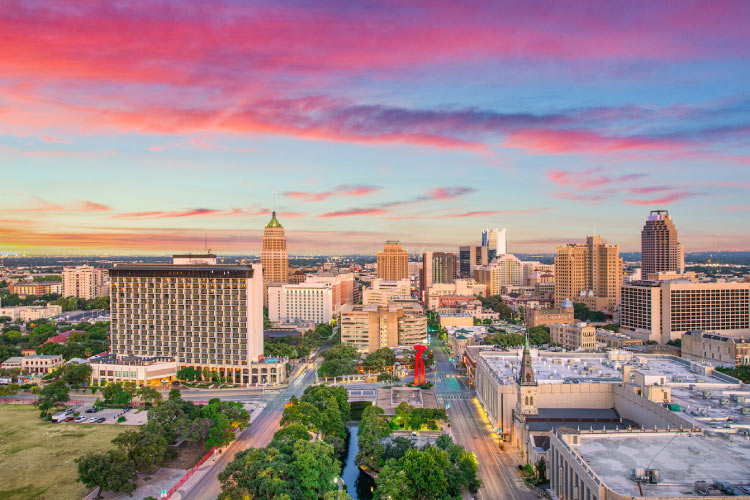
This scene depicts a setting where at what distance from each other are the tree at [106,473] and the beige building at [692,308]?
117990mm

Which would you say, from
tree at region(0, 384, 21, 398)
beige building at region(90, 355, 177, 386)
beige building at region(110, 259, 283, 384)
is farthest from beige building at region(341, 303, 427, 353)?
tree at region(0, 384, 21, 398)

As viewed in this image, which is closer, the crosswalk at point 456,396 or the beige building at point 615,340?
the crosswalk at point 456,396

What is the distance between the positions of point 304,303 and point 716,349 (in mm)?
110764

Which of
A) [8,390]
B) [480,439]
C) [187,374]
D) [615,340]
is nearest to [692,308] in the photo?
[615,340]

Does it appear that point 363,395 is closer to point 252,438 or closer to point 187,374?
point 252,438

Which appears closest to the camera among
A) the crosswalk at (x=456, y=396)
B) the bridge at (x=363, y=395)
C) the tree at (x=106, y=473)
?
the tree at (x=106, y=473)

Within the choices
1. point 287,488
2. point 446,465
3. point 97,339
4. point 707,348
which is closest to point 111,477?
point 287,488

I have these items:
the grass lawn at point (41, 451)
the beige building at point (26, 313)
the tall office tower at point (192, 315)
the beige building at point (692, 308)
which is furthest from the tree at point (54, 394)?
the beige building at point (692, 308)

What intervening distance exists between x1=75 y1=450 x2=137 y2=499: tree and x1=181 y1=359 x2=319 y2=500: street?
5019 millimetres

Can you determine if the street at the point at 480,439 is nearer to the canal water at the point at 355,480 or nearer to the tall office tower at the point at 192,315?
the canal water at the point at 355,480

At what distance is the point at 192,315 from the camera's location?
10788cm

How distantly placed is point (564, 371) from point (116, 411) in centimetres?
6548

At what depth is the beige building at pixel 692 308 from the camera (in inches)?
5207

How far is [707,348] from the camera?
112 metres
